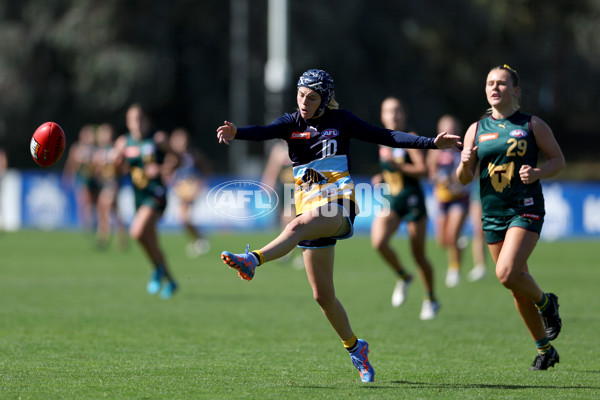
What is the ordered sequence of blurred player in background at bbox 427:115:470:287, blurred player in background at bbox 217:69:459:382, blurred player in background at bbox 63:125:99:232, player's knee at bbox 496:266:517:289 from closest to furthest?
blurred player in background at bbox 217:69:459:382 → player's knee at bbox 496:266:517:289 → blurred player in background at bbox 427:115:470:287 → blurred player in background at bbox 63:125:99:232

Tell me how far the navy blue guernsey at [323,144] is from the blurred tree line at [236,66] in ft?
80.9

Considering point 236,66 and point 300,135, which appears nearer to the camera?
point 300,135

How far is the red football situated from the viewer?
8148 millimetres

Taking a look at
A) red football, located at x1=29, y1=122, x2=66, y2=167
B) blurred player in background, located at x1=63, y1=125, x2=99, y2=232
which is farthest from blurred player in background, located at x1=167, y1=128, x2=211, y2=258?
red football, located at x1=29, y1=122, x2=66, y2=167

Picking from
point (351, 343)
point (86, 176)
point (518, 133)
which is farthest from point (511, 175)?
point (86, 176)

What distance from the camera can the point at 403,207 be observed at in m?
11.3

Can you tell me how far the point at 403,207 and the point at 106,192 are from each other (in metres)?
12.7

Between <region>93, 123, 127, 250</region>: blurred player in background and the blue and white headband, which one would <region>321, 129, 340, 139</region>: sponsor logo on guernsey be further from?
<region>93, 123, 127, 250</region>: blurred player in background

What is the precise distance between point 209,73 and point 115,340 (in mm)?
27681

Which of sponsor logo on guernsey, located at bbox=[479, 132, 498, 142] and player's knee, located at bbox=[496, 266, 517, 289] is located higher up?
sponsor logo on guernsey, located at bbox=[479, 132, 498, 142]

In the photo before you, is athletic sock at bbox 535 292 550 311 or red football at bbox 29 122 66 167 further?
red football at bbox 29 122 66 167

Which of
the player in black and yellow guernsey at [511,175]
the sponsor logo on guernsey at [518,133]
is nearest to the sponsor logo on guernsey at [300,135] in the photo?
the player in black and yellow guernsey at [511,175]

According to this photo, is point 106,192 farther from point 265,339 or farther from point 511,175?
point 511,175

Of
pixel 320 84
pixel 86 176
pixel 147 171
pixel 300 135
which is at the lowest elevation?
pixel 300 135
